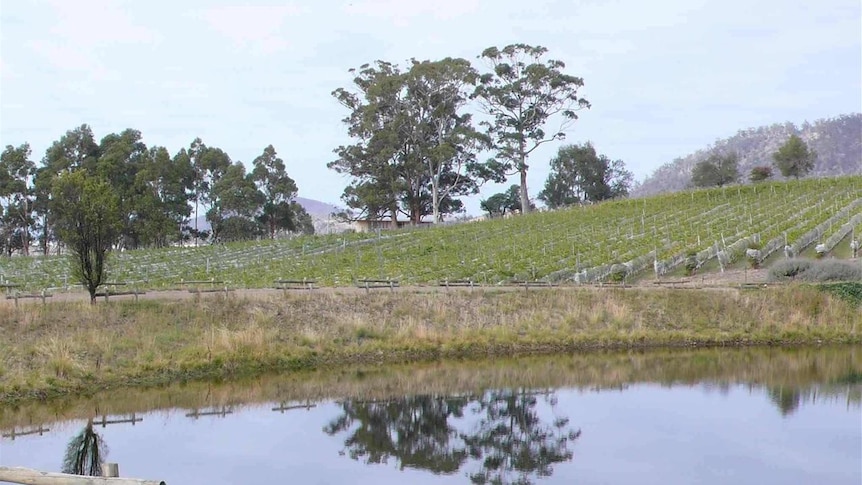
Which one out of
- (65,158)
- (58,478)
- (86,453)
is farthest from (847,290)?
(65,158)

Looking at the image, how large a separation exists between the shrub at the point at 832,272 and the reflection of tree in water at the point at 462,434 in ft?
57.7

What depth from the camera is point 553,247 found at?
165 feet

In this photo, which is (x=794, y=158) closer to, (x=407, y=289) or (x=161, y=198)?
(x=161, y=198)

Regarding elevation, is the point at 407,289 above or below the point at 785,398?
above

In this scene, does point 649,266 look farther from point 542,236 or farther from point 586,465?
point 586,465

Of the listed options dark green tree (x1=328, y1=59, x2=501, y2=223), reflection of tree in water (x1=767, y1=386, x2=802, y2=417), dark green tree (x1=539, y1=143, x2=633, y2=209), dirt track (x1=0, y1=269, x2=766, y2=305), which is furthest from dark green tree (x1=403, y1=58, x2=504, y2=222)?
reflection of tree in water (x1=767, y1=386, x2=802, y2=417)

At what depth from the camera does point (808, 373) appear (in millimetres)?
26094

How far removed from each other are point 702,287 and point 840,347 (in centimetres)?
555

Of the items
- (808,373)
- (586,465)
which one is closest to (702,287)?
(808,373)

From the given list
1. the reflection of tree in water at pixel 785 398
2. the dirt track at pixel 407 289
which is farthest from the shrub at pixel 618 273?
the reflection of tree in water at pixel 785 398

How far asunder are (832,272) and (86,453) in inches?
1127

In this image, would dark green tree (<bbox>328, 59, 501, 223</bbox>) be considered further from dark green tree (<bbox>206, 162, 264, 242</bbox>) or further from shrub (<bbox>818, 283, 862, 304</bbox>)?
shrub (<bbox>818, 283, 862, 304</bbox>)

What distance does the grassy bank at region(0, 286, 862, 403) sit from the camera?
25.6 m

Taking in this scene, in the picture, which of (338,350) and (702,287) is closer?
(338,350)
